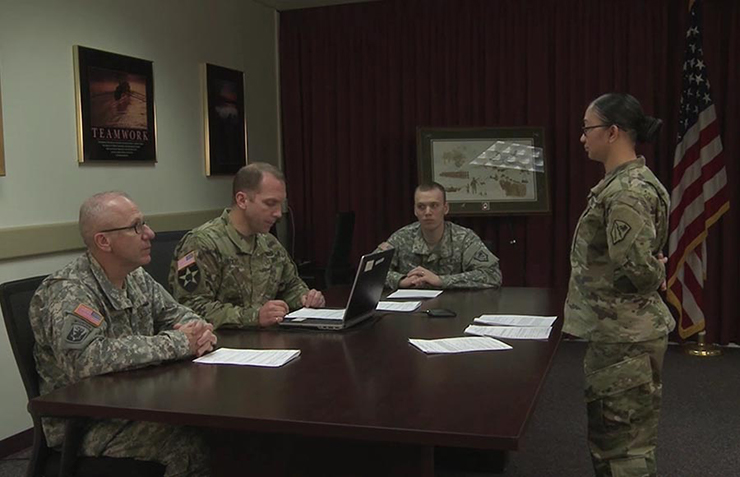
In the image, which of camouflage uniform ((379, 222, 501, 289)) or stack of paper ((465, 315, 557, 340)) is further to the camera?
camouflage uniform ((379, 222, 501, 289))

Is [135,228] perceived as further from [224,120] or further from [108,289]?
[224,120]

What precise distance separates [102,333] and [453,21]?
4117 mm

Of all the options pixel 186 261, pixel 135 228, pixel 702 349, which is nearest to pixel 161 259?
pixel 186 261

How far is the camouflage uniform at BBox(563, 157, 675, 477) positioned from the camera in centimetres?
218

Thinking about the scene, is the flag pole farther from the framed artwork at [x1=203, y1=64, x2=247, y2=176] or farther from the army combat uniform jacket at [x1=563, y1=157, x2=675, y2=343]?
the framed artwork at [x1=203, y1=64, x2=247, y2=176]

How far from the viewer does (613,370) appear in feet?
7.24

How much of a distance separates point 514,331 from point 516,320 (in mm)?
203

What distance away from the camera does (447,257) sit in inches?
143

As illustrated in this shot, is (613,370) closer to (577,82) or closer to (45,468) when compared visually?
(45,468)

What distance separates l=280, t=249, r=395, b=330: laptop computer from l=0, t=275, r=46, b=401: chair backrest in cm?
82

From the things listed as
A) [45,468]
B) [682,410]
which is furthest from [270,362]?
[682,410]

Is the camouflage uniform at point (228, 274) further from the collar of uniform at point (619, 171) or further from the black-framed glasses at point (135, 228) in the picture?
the collar of uniform at point (619, 171)

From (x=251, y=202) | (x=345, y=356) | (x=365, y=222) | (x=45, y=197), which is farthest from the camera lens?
(x=365, y=222)

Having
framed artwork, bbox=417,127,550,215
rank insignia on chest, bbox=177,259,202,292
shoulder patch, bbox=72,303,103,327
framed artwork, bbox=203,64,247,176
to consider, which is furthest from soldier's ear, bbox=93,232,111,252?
framed artwork, bbox=417,127,550,215
